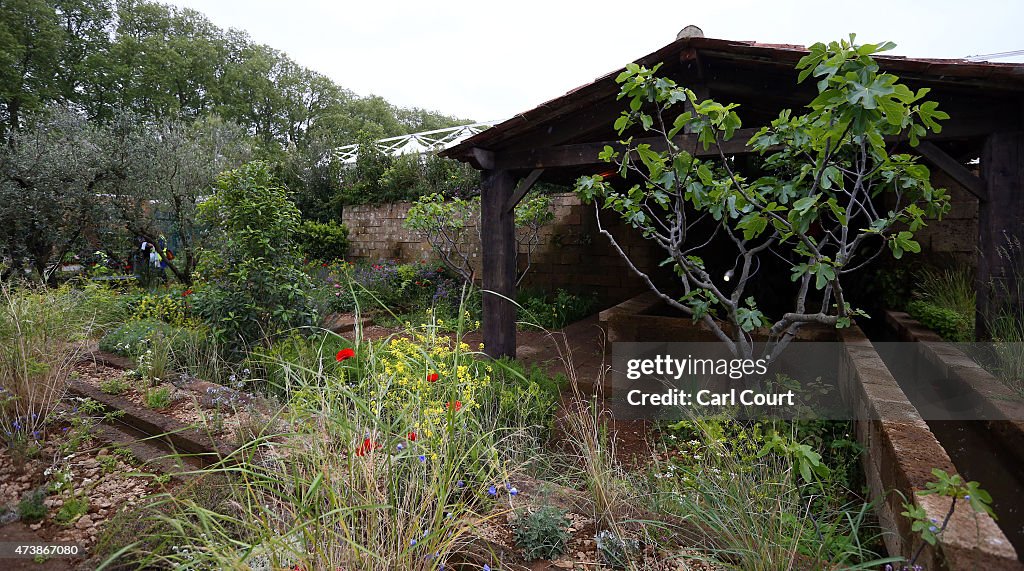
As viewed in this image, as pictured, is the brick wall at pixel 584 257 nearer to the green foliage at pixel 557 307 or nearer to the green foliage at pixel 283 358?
the green foliage at pixel 557 307

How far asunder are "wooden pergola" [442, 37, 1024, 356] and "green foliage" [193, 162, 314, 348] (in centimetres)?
160

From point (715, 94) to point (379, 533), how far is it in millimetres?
3774

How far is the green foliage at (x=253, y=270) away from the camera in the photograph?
163 inches

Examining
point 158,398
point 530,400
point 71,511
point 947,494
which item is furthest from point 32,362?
point 947,494

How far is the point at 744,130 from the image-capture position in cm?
359

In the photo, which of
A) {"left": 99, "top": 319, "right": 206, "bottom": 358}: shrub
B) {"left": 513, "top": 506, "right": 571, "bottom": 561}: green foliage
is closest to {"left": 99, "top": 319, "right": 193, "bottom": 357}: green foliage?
{"left": 99, "top": 319, "right": 206, "bottom": 358}: shrub

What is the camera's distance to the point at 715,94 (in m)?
3.88

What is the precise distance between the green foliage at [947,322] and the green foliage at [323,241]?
30.9ft

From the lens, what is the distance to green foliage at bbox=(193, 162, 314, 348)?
414 centimetres

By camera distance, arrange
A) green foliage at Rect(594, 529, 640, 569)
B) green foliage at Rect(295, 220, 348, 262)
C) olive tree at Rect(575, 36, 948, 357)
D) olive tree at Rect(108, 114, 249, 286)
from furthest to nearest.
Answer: green foliage at Rect(295, 220, 348, 262), olive tree at Rect(108, 114, 249, 286), olive tree at Rect(575, 36, 948, 357), green foliage at Rect(594, 529, 640, 569)

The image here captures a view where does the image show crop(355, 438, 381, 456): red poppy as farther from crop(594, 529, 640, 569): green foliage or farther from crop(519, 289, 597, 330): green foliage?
crop(519, 289, 597, 330): green foliage

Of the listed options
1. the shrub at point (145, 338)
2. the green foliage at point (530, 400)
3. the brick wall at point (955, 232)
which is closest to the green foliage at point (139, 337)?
the shrub at point (145, 338)

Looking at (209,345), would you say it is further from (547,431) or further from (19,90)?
(19,90)

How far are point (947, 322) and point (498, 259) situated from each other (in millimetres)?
3492
